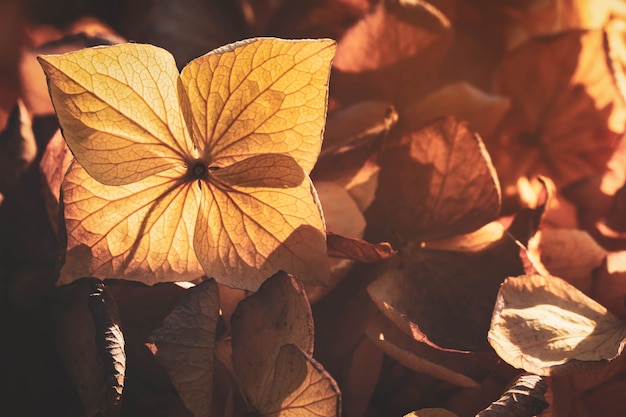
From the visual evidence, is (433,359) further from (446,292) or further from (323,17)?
(323,17)

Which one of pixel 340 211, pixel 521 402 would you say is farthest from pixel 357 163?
pixel 521 402

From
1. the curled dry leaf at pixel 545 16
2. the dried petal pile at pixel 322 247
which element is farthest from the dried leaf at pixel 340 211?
the curled dry leaf at pixel 545 16

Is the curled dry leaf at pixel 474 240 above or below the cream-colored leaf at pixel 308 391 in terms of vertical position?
above

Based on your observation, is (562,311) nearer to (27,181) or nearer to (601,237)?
(601,237)

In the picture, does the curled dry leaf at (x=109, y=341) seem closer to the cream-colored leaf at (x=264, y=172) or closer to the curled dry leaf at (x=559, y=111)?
the cream-colored leaf at (x=264, y=172)

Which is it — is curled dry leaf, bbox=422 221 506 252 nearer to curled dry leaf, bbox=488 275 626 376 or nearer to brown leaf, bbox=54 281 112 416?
→ curled dry leaf, bbox=488 275 626 376

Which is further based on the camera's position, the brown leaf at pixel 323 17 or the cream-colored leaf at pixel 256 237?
the brown leaf at pixel 323 17
